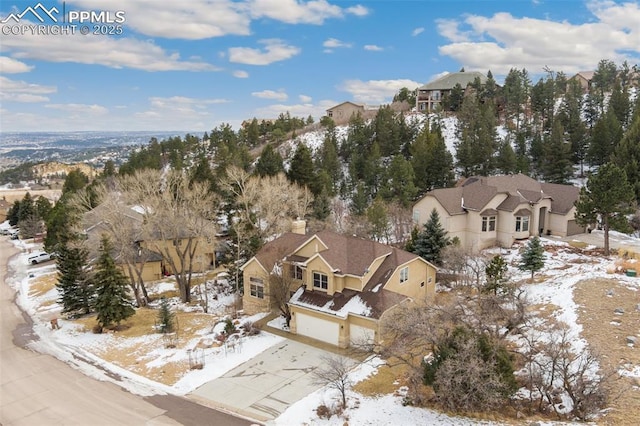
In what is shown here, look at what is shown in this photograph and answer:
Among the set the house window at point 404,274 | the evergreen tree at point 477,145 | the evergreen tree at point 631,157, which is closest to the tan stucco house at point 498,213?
the evergreen tree at point 631,157

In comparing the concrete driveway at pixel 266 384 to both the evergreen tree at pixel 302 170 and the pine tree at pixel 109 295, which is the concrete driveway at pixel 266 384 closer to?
the pine tree at pixel 109 295

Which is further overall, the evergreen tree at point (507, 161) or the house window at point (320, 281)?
the evergreen tree at point (507, 161)

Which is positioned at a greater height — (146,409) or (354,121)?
(354,121)

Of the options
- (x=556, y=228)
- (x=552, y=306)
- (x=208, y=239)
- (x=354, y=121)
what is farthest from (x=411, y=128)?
(x=552, y=306)

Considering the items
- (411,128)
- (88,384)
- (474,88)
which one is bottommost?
(88,384)

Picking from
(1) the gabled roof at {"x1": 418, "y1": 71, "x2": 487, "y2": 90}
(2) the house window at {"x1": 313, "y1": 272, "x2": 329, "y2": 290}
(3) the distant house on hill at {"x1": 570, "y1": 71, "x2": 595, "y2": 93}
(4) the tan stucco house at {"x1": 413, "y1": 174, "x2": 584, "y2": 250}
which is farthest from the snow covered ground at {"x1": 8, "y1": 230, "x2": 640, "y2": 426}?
(3) the distant house on hill at {"x1": 570, "y1": 71, "x2": 595, "y2": 93}

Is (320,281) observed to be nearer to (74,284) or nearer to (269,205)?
(269,205)

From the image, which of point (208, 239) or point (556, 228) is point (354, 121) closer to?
point (556, 228)
